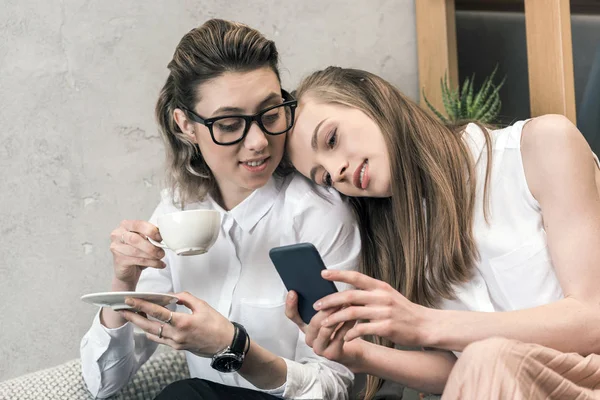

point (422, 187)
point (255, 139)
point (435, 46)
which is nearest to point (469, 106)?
point (435, 46)

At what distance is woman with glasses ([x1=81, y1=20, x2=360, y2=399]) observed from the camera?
146 cm

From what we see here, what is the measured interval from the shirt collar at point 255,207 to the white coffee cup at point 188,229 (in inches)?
11.7

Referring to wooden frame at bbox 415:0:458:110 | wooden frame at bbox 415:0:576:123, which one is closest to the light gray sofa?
wooden frame at bbox 415:0:576:123

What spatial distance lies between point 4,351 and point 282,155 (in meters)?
1.08

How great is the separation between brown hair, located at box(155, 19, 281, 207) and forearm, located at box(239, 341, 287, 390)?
446 millimetres

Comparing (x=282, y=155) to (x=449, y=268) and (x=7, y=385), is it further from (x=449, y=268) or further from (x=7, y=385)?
(x=7, y=385)

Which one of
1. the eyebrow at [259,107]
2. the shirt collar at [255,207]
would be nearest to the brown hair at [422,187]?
the eyebrow at [259,107]

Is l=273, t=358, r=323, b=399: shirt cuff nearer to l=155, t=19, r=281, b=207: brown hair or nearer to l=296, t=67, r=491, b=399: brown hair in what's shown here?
l=296, t=67, r=491, b=399: brown hair

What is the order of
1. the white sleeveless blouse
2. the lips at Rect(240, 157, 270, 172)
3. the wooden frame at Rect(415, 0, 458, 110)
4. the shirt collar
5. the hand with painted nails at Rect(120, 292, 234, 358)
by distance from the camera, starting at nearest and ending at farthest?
the hand with painted nails at Rect(120, 292, 234, 358) → the white sleeveless blouse → the lips at Rect(240, 157, 270, 172) → the shirt collar → the wooden frame at Rect(415, 0, 458, 110)

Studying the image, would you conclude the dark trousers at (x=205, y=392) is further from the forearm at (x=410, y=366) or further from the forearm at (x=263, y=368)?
the forearm at (x=410, y=366)

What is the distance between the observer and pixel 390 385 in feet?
5.94

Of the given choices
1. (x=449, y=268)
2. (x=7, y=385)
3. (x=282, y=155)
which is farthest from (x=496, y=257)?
(x=7, y=385)

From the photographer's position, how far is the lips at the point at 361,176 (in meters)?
1.51

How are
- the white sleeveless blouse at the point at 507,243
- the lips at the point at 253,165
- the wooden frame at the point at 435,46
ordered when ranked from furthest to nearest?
the wooden frame at the point at 435,46 → the lips at the point at 253,165 → the white sleeveless blouse at the point at 507,243
